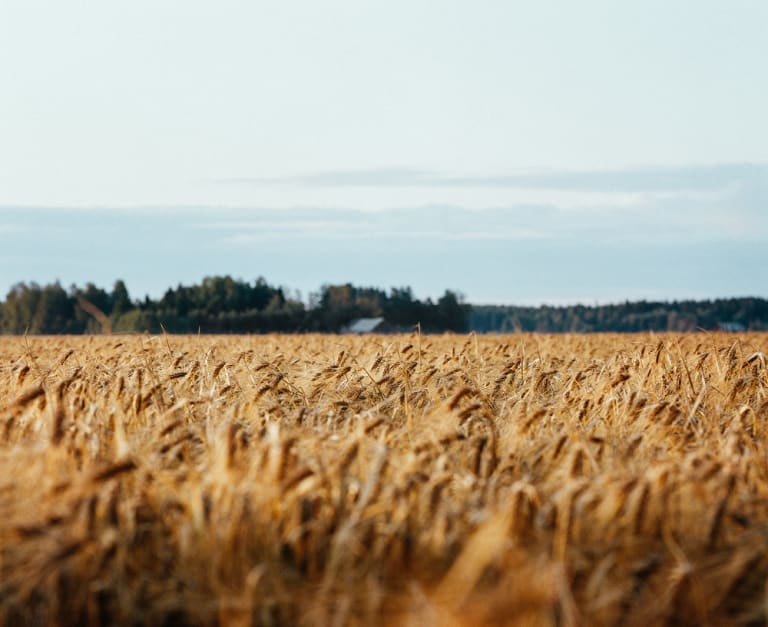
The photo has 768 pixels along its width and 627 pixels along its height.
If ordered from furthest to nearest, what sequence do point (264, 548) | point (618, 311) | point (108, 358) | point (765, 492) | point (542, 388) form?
point (618, 311) < point (108, 358) < point (542, 388) < point (765, 492) < point (264, 548)

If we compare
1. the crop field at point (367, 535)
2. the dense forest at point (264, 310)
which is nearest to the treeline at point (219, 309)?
the dense forest at point (264, 310)

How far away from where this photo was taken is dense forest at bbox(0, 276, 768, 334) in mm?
73750

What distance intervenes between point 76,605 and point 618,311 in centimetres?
10845

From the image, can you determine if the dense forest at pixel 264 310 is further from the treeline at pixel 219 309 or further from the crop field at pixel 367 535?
the crop field at pixel 367 535

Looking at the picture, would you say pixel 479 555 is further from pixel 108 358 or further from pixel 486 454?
pixel 108 358

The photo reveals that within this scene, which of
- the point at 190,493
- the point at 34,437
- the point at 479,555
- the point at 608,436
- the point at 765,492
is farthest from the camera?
the point at 608,436

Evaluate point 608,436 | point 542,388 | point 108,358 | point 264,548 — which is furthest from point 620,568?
point 108,358

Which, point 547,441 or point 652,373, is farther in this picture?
point 652,373

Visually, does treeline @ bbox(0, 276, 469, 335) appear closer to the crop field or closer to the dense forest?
the dense forest

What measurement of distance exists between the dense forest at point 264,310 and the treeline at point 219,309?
0.26 ft

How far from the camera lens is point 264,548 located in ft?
12.7

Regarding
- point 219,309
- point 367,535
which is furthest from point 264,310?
point 367,535

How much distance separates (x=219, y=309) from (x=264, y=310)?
6847 mm

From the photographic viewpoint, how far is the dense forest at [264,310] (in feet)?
242
